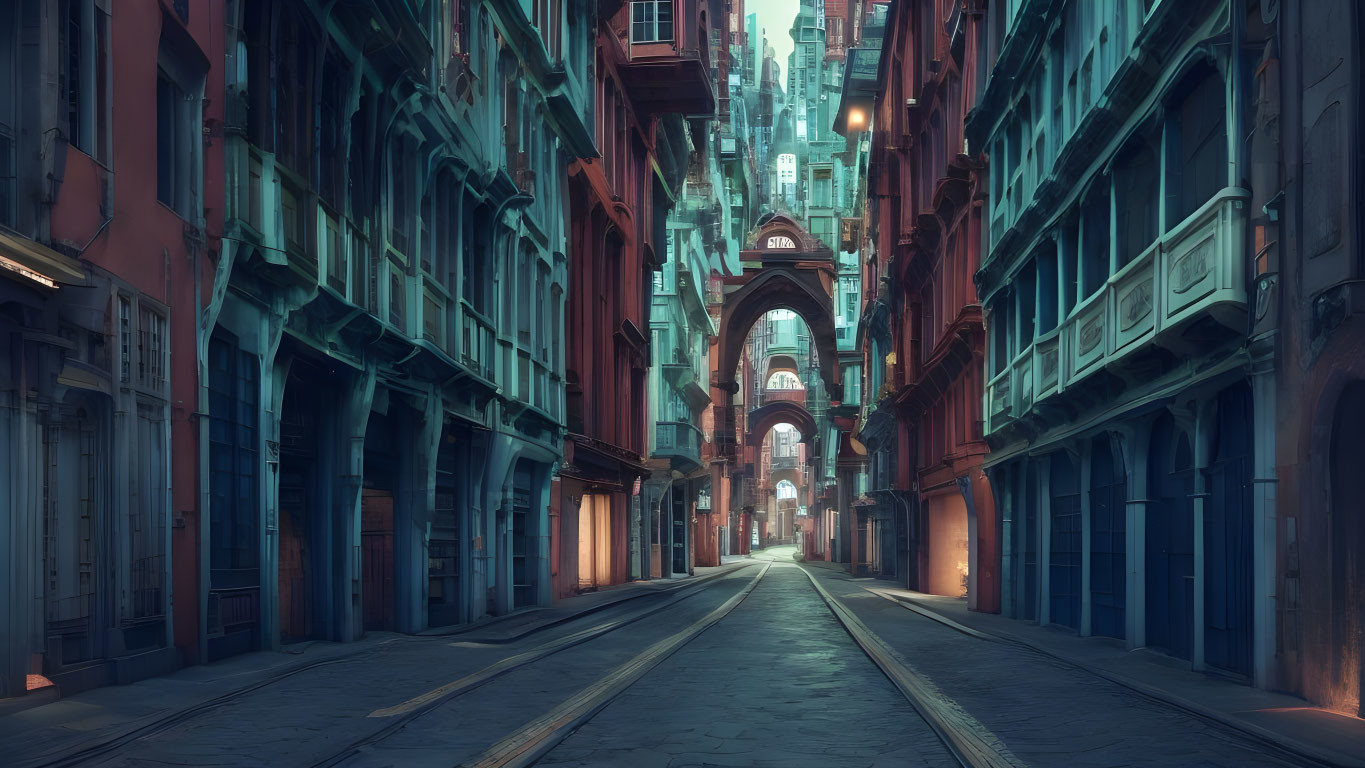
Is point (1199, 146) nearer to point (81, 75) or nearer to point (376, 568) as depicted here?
point (81, 75)

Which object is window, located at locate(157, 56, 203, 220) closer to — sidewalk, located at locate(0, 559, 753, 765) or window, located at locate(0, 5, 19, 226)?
window, located at locate(0, 5, 19, 226)

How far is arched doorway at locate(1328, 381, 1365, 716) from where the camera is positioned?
10.3 meters

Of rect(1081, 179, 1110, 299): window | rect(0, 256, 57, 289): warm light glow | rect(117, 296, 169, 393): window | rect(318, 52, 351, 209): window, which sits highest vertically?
rect(318, 52, 351, 209): window

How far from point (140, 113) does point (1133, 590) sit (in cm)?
1274

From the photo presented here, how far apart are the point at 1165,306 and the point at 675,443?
36.9 m

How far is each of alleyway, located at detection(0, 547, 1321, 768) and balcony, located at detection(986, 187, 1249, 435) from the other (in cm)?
369

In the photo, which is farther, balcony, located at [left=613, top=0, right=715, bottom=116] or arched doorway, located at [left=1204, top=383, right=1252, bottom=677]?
balcony, located at [left=613, top=0, right=715, bottom=116]

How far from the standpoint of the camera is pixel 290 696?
11117 millimetres

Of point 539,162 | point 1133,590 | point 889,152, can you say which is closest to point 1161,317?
point 1133,590

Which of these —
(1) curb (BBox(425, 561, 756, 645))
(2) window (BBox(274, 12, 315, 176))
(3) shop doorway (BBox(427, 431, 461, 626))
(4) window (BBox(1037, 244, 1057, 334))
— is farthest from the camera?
(4) window (BBox(1037, 244, 1057, 334))

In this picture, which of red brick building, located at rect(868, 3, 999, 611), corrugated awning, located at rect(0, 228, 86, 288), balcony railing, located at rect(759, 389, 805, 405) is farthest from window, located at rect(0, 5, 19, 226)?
balcony railing, located at rect(759, 389, 805, 405)

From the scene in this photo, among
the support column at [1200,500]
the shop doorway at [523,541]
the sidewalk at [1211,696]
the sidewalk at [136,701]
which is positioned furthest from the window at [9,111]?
the shop doorway at [523,541]

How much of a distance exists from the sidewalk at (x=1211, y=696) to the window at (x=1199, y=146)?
16.5 ft

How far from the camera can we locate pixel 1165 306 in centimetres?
1419
